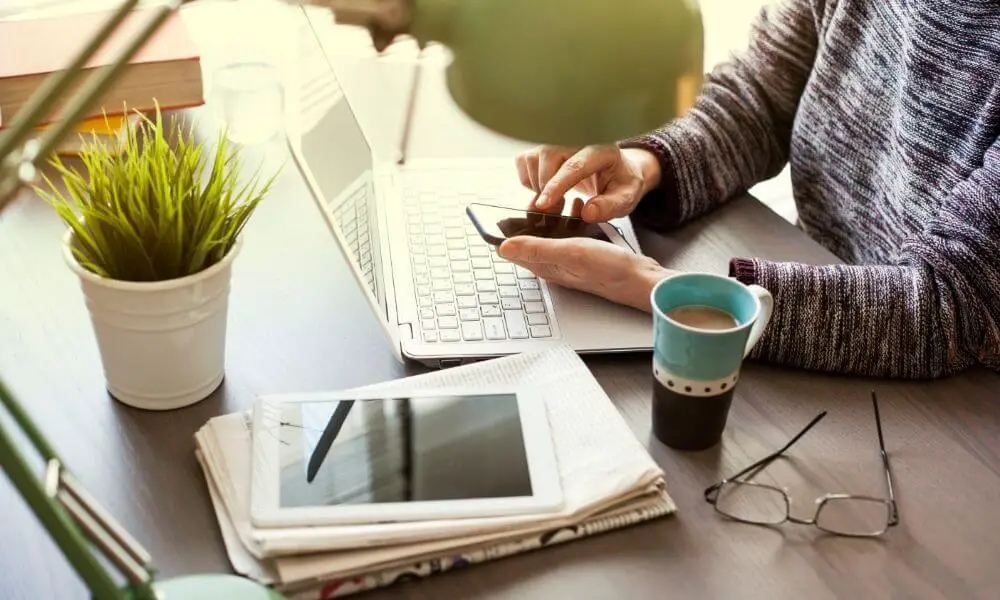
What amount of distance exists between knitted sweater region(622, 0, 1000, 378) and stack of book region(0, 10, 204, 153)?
0.52 m

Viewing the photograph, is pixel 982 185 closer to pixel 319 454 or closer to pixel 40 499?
pixel 319 454

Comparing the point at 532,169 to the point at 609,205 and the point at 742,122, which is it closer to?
the point at 609,205

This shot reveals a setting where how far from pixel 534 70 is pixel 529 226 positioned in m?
0.52

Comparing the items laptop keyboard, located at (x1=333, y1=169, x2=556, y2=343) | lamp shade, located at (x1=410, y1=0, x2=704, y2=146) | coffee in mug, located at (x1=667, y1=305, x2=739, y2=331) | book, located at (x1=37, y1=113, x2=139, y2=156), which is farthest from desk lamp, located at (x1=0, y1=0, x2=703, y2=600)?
book, located at (x1=37, y1=113, x2=139, y2=156)

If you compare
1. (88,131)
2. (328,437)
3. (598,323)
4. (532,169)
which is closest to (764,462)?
(598,323)

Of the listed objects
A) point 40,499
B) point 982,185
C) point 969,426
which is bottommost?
point 969,426

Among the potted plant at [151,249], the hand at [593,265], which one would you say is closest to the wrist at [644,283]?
the hand at [593,265]

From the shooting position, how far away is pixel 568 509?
2.36 feet

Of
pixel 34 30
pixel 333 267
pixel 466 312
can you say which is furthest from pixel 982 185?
pixel 34 30

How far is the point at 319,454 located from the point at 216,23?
94cm

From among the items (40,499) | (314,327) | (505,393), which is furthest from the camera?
(314,327)

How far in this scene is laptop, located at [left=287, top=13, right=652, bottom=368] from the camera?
90 cm

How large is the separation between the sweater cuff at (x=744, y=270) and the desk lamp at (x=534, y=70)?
0.41 m

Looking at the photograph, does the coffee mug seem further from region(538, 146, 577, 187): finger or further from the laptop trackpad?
region(538, 146, 577, 187): finger
